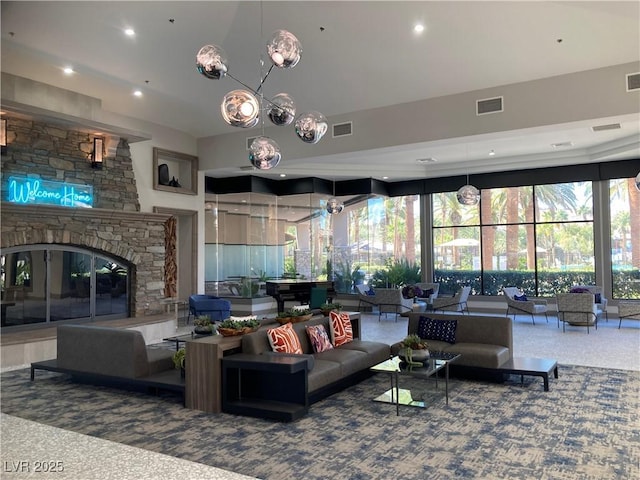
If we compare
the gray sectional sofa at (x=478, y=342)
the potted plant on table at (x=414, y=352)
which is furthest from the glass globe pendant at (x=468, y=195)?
the potted plant on table at (x=414, y=352)

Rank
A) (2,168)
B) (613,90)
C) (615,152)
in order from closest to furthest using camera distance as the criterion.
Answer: (613,90) → (2,168) → (615,152)

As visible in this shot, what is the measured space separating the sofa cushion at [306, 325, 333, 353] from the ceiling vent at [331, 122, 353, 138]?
4463 millimetres

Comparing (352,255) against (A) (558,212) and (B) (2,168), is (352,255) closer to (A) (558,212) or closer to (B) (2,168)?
(A) (558,212)

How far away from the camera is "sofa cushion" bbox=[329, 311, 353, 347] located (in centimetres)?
690

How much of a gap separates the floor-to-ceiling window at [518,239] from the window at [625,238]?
1.74 ft

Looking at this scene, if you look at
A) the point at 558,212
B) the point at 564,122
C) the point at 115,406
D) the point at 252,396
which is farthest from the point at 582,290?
the point at 115,406

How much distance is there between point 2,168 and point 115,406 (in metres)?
4.82

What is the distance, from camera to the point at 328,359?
5891mm

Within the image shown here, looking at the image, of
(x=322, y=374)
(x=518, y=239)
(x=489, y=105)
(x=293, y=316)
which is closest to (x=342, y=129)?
(x=489, y=105)

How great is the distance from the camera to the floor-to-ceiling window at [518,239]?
1292 centimetres

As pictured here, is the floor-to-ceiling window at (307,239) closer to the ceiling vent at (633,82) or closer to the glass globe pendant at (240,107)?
the ceiling vent at (633,82)

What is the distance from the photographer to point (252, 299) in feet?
44.4

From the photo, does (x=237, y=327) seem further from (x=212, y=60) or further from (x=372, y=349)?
(x=212, y=60)

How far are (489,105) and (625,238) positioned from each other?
671cm
